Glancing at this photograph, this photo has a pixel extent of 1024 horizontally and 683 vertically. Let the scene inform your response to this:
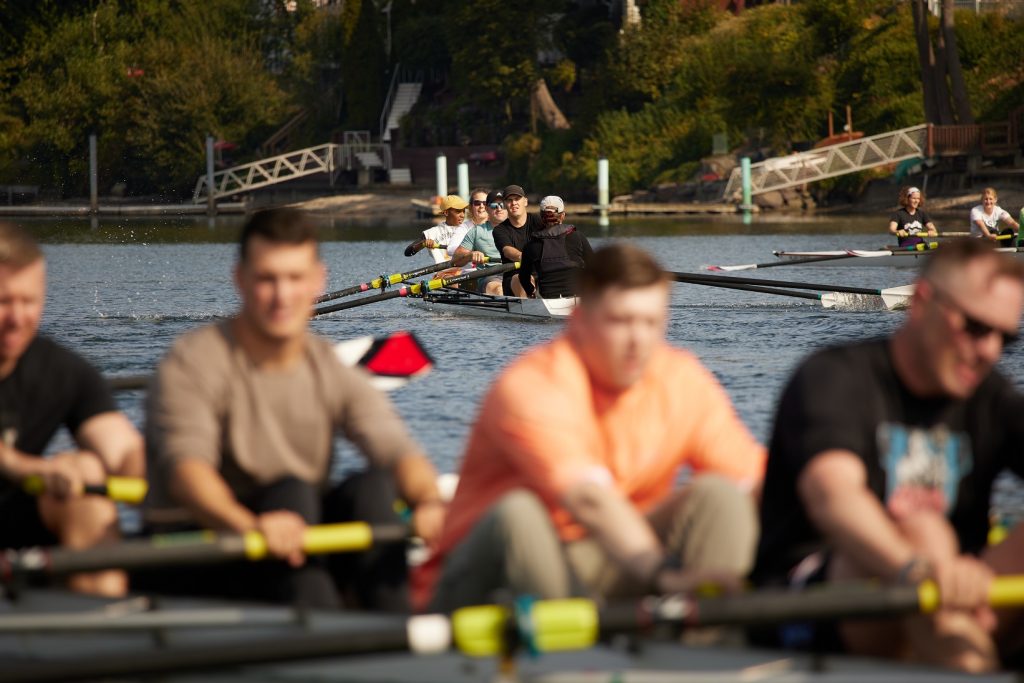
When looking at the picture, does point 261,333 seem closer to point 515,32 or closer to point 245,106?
point 515,32

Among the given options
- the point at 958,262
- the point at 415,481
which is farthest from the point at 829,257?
the point at 958,262

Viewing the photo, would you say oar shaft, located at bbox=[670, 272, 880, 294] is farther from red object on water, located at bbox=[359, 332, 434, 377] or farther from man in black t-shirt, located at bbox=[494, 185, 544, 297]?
red object on water, located at bbox=[359, 332, 434, 377]

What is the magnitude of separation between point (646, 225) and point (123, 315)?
2356 cm

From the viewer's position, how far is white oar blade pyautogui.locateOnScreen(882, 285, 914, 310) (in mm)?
16734

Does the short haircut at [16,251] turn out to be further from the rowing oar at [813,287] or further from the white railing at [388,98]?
the white railing at [388,98]

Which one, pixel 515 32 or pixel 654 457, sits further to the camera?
pixel 515 32

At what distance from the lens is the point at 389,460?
16.1ft

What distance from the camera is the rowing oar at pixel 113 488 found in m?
5.18

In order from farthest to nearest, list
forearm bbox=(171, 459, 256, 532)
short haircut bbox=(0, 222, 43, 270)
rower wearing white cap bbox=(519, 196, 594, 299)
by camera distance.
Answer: rower wearing white cap bbox=(519, 196, 594, 299) < short haircut bbox=(0, 222, 43, 270) < forearm bbox=(171, 459, 256, 532)

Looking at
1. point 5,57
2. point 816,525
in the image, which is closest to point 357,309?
point 5,57

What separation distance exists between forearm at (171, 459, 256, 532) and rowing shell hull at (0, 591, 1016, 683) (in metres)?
0.24

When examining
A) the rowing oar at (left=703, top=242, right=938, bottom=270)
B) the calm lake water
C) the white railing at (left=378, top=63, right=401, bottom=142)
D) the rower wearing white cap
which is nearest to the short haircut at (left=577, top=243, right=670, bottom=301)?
the calm lake water

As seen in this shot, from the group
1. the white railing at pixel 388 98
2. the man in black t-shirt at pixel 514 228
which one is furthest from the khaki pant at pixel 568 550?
the white railing at pixel 388 98

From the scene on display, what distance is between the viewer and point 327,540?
4.54m
